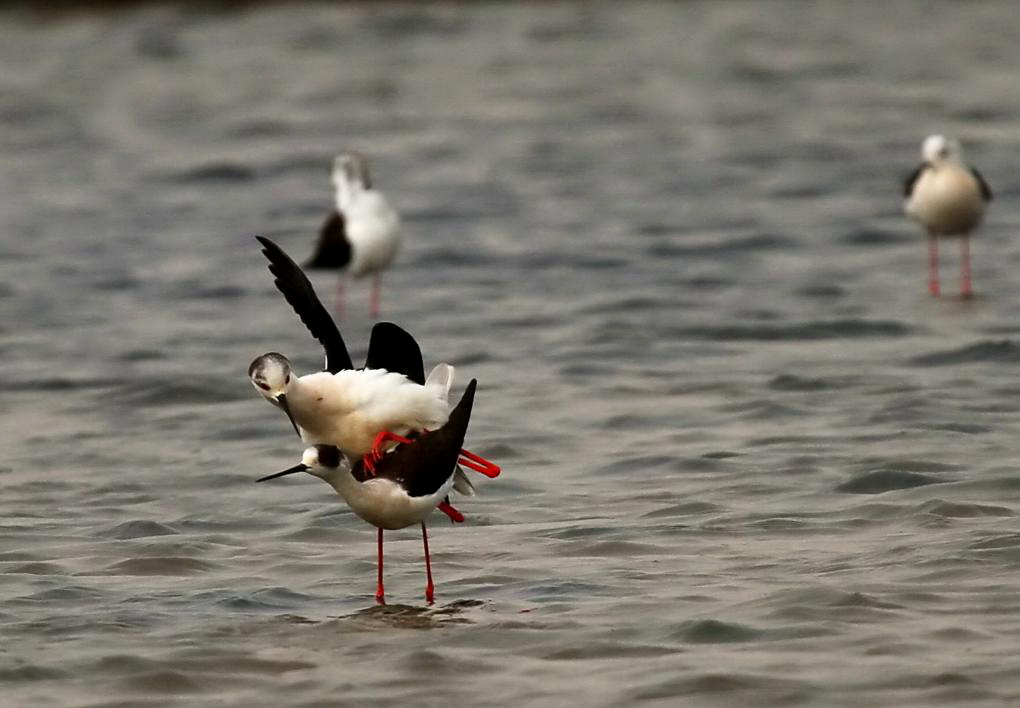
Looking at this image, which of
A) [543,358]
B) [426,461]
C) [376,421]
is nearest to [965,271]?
[543,358]

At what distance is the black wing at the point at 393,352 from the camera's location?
8.96m

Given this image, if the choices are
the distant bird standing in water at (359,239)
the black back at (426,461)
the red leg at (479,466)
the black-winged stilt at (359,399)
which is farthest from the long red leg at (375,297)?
the black back at (426,461)

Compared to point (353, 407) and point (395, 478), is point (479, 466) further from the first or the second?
point (395, 478)

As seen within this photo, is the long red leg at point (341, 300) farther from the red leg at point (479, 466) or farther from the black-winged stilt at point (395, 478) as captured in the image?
the black-winged stilt at point (395, 478)

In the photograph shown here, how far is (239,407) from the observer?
13.0 m

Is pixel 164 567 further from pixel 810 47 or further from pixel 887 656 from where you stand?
pixel 810 47

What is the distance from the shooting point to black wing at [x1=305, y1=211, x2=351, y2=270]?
16.5 meters

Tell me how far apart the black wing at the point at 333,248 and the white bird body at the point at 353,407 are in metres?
7.83

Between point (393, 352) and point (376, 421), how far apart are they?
487mm

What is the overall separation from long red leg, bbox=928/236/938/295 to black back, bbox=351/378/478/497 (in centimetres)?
779

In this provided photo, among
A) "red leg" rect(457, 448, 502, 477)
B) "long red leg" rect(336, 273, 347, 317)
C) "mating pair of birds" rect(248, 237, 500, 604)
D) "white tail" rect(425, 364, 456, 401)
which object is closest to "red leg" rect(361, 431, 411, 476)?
"mating pair of birds" rect(248, 237, 500, 604)

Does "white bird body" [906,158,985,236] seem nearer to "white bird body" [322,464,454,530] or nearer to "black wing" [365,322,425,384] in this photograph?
"black wing" [365,322,425,384]

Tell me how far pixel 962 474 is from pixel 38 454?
16.4 ft

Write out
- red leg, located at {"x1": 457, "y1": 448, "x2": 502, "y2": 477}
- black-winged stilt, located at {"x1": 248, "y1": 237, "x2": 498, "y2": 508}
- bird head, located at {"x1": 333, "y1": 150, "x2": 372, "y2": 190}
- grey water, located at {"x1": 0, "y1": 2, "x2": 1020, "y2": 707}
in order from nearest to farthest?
grey water, located at {"x1": 0, "y1": 2, "x2": 1020, "y2": 707} < black-winged stilt, located at {"x1": 248, "y1": 237, "x2": 498, "y2": 508} < red leg, located at {"x1": 457, "y1": 448, "x2": 502, "y2": 477} < bird head, located at {"x1": 333, "y1": 150, "x2": 372, "y2": 190}
